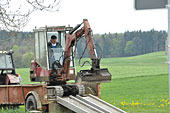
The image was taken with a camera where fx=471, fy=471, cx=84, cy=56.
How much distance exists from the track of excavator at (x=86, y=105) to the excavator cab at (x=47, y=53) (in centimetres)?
196

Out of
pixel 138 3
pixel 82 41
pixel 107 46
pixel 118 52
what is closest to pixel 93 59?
pixel 82 41

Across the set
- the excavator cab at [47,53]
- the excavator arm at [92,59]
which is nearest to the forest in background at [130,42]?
the excavator cab at [47,53]

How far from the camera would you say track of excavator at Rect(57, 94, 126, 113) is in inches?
541

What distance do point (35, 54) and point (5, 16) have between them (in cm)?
473

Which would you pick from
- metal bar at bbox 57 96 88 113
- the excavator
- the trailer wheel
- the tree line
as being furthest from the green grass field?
the trailer wheel

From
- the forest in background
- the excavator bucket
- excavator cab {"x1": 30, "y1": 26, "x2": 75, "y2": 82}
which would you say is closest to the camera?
the excavator bucket

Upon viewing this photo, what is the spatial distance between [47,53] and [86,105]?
3759mm

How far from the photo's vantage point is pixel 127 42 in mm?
67812

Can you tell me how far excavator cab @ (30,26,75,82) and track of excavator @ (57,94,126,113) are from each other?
6.43 feet

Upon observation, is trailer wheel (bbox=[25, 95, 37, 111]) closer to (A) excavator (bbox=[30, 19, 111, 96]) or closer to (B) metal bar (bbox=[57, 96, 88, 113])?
(B) metal bar (bbox=[57, 96, 88, 113])

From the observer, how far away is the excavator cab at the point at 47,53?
16969mm

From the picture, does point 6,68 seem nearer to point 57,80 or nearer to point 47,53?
point 47,53

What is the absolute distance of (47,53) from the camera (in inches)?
675

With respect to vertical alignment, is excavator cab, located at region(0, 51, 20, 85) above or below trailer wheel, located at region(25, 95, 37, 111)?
above
